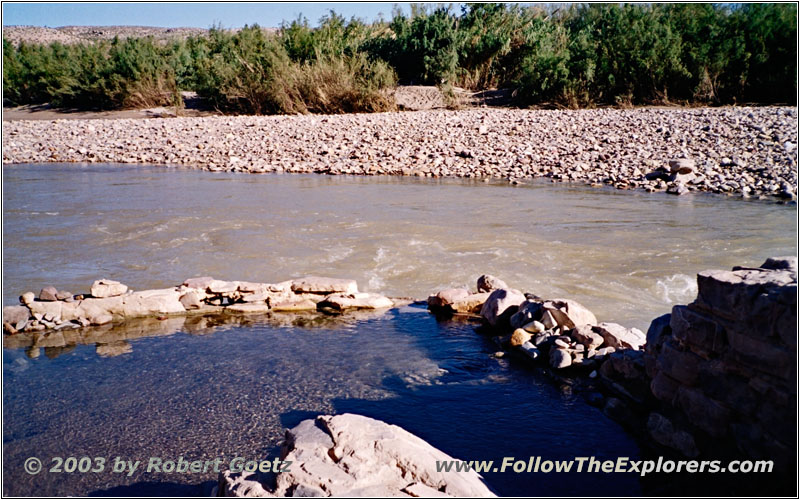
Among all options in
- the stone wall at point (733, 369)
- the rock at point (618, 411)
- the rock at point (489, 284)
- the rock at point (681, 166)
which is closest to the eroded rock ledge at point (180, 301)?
the rock at point (489, 284)

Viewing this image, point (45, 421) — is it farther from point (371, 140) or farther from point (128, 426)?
point (371, 140)

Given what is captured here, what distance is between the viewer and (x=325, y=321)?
5609 mm

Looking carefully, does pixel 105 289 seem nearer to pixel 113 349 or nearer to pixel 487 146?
pixel 113 349

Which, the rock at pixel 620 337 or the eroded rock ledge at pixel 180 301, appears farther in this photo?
the eroded rock ledge at pixel 180 301

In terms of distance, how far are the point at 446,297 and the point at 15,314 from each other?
365 centimetres

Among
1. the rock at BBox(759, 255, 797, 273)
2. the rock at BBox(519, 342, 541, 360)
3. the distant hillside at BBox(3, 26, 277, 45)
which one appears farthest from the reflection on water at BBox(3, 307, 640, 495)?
the distant hillside at BBox(3, 26, 277, 45)

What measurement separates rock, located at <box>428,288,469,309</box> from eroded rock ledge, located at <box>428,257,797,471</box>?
1354 mm

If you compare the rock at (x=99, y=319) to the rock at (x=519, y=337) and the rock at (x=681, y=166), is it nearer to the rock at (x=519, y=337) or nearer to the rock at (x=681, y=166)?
the rock at (x=519, y=337)

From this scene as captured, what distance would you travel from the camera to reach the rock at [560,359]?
4.36 metres

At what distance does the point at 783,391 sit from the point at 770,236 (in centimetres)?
617

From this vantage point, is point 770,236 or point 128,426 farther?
point 770,236

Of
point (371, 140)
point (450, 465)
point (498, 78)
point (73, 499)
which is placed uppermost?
point (498, 78)

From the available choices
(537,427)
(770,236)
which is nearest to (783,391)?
(537,427)

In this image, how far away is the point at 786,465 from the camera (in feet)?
9.12
